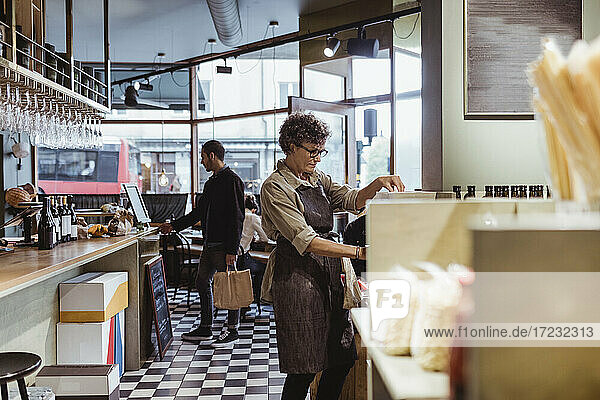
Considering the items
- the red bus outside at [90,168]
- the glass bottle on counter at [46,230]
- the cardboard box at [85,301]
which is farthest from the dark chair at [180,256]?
the glass bottle on counter at [46,230]

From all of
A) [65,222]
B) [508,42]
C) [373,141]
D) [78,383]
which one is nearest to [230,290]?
[65,222]

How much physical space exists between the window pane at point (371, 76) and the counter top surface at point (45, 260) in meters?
4.67

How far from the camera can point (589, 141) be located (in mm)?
977

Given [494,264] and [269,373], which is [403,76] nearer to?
[269,373]

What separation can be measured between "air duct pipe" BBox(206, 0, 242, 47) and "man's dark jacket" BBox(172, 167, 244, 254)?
2490 mm

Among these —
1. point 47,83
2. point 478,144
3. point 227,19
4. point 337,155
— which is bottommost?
point 478,144

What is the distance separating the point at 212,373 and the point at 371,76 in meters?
5.07

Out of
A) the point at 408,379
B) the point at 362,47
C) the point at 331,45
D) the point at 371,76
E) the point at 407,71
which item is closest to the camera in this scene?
the point at 408,379

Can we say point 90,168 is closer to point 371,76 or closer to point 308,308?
point 371,76

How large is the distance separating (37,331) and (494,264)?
354cm

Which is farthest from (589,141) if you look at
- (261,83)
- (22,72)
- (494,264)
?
(261,83)

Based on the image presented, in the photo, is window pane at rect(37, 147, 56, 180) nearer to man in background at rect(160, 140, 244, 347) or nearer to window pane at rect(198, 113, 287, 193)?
window pane at rect(198, 113, 287, 193)

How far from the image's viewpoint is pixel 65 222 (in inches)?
172

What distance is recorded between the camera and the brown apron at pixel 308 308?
9.28 ft
